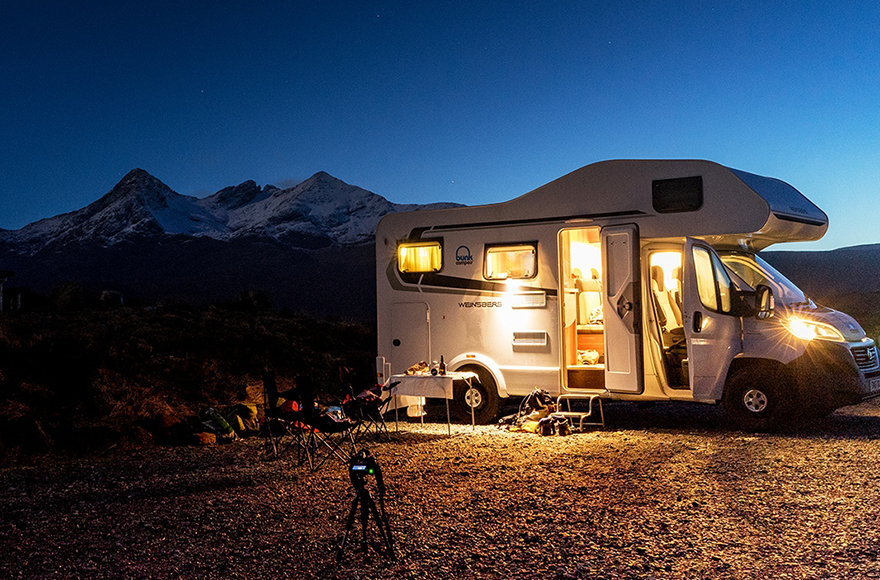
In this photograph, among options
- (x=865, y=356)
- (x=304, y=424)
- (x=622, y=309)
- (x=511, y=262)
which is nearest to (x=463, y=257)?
(x=511, y=262)

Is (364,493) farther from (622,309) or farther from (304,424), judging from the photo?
(622,309)

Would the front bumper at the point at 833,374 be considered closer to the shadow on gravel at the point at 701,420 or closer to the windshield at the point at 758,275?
the shadow on gravel at the point at 701,420

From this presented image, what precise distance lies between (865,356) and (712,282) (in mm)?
1748

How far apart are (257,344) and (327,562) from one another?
12.4 metres

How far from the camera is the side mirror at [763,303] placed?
8523mm

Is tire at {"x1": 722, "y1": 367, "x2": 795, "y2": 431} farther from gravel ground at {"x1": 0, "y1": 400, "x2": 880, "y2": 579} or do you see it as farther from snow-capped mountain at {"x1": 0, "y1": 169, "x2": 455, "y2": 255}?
snow-capped mountain at {"x1": 0, "y1": 169, "x2": 455, "y2": 255}

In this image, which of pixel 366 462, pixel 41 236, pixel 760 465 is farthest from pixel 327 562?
pixel 41 236

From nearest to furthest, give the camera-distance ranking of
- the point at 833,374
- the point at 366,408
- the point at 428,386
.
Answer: the point at 833,374, the point at 366,408, the point at 428,386

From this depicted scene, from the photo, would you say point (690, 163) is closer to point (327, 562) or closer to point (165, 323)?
point (327, 562)

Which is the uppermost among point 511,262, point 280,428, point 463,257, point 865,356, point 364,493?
point 463,257

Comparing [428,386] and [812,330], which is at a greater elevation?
[812,330]

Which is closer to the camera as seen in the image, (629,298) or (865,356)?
(865,356)

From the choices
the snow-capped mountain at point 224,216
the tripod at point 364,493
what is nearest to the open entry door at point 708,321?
the tripod at point 364,493

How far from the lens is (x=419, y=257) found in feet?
35.7
